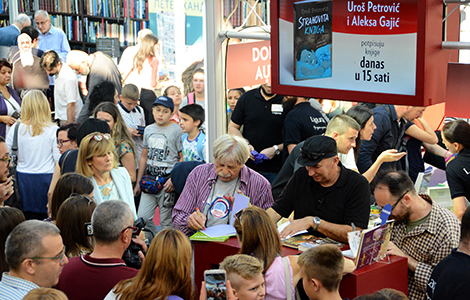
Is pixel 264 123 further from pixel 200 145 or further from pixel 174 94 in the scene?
pixel 174 94

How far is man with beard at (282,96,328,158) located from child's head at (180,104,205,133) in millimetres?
863

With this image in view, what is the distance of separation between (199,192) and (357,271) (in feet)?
4.45

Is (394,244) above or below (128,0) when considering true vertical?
below

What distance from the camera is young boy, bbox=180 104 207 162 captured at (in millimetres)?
5117

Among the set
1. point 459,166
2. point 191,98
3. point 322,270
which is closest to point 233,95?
point 191,98

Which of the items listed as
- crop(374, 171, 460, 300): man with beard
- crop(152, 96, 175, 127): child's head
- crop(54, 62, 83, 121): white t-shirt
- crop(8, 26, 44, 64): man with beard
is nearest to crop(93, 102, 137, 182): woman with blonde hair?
crop(152, 96, 175, 127): child's head

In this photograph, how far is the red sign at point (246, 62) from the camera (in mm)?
4945

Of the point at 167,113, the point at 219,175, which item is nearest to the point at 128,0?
the point at 167,113

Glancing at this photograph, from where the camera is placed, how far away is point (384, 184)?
10.2 feet

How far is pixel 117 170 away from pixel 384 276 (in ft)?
7.15

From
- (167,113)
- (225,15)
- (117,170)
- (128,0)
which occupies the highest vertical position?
(128,0)

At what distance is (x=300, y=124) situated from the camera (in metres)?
4.77

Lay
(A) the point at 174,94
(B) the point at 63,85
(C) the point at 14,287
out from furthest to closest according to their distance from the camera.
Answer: (B) the point at 63,85 → (A) the point at 174,94 → (C) the point at 14,287

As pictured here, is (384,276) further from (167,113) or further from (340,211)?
(167,113)
